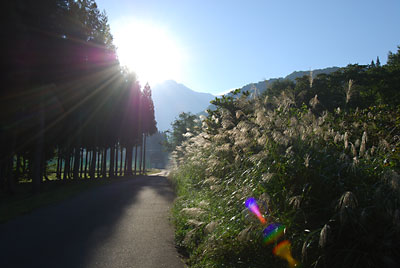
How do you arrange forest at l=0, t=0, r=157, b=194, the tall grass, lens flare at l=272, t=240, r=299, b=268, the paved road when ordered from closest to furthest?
the tall grass, lens flare at l=272, t=240, r=299, b=268, the paved road, forest at l=0, t=0, r=157, b=194

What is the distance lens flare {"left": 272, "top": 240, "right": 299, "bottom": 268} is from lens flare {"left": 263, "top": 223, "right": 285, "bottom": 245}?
0.10 metres

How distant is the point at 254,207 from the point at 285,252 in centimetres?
80

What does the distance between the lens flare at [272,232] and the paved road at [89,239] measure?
171cm

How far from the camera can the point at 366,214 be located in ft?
10.0

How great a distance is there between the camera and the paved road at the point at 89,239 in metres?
4.52

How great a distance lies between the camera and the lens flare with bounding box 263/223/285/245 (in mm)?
3504

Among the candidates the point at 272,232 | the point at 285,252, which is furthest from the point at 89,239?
the point at 285,252

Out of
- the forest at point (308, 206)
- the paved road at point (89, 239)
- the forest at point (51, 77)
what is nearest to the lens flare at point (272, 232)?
the forest at point (308, 206)

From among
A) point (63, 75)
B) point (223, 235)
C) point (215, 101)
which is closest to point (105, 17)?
point (63, 75)

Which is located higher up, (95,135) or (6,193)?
(95,135)

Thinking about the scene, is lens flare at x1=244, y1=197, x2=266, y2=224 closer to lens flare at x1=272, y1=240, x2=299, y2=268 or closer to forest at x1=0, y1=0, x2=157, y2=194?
lens flare at x1=272, y1=240, x2=299, y2=268

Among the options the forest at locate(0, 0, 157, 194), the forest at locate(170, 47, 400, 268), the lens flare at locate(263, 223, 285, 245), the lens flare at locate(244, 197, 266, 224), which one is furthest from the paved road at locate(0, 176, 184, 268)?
the forest at locate(0, 0, 157, 194)

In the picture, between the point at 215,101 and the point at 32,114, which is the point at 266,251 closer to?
the point at 215,101

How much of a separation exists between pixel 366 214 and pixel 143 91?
33.6 m
